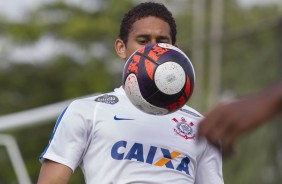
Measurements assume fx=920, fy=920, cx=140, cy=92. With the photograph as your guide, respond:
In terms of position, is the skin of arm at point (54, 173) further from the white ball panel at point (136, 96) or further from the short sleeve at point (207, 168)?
the short sleeve at point (207, 168)

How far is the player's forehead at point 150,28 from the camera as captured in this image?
5.01 meters

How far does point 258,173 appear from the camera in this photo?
16344 millimetres

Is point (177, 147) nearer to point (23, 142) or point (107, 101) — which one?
point (107, 101)

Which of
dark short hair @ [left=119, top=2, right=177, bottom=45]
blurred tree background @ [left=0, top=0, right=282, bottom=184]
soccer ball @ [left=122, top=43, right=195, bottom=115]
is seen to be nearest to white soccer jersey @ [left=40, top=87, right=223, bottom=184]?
soccer ball @ [left=122, top=43, right=195, bottom=115]

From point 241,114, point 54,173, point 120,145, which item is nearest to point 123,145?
point 120,145

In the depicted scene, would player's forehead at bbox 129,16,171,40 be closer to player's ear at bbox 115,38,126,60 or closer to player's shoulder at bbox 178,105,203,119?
player's ear at bbox 115,38,126,60

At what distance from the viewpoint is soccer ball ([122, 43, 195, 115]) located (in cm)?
440

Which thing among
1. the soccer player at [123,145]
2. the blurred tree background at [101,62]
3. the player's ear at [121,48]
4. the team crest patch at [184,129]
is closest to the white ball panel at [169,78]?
the soccer player at [123,145]

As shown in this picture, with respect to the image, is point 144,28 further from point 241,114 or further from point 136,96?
point 241,114

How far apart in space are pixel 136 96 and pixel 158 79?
14 cm

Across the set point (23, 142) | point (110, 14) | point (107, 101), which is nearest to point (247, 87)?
point (23, 142)

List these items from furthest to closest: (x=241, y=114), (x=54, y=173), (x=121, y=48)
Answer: (x=121, y=48)
(x=54, y=173)
(x=241, y=114)

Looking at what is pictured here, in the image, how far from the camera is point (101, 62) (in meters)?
31.8

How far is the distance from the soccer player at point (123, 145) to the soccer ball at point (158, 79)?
1.06ft
